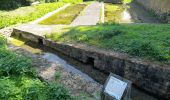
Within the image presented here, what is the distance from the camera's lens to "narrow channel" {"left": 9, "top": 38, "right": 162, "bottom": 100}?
7.41 metres

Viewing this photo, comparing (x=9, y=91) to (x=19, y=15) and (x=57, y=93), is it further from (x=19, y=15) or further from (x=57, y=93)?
(x=19, y=15)

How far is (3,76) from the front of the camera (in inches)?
273

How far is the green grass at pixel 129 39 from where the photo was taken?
7.93 m

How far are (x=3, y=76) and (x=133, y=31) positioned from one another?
5.22 metres

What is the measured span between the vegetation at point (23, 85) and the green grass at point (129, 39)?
2.92m

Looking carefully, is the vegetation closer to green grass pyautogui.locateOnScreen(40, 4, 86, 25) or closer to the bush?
green grass pyautogui.locateOnScreen(40, 4, 86, 25)

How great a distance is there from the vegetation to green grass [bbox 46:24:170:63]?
2918mm

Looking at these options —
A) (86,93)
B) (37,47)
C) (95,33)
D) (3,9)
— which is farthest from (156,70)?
(3,9)

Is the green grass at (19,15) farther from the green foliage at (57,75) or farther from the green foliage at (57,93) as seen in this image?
the green foliage at (57,93)

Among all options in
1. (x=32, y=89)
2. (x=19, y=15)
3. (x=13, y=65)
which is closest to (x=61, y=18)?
(x=19, y=15)

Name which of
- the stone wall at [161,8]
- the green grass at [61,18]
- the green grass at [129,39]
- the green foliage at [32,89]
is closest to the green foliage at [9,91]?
the green foliage at [32,89]

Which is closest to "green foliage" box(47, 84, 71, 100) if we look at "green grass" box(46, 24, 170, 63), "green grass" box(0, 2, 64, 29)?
"green grass" box(46, 24, 170, 63)

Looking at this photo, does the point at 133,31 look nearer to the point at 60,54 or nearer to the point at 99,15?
the point at 60,54

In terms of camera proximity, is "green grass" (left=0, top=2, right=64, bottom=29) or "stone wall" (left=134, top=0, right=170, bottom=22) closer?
"green grass" (left=0, top=2, right=64, bottom=29)
